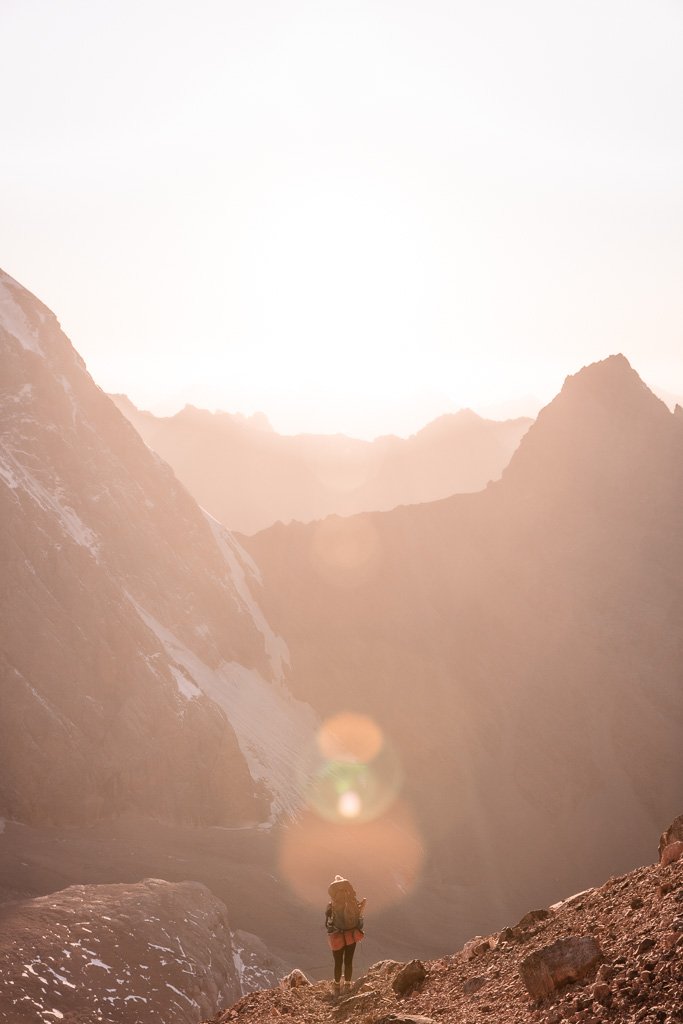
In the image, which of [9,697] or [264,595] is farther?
[264,595]

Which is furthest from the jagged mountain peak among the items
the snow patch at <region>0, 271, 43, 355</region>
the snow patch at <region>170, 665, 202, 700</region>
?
the snow patch at <region>0, 271, 43, 355</region>

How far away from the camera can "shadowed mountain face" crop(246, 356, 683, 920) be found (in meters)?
89.9

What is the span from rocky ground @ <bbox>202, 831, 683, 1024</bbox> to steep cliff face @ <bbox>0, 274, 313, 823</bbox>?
205ft

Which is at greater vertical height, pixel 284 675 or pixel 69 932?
pixel 284 675

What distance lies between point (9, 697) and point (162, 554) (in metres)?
30.9

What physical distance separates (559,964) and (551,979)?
0.80 ft

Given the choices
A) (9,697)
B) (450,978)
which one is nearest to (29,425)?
(9,697)

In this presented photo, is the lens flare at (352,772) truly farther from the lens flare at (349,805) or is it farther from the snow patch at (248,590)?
the snow patch at (248,590)

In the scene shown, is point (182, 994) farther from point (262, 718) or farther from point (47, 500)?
point (262, 718)

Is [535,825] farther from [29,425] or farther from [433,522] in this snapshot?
[29,425]

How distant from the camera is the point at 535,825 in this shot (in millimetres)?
90375

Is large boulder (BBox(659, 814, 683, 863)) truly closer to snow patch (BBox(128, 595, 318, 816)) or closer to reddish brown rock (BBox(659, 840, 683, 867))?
reddish brown rock (BBox(659, 840, 683, 867))

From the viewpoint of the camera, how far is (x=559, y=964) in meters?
11.6

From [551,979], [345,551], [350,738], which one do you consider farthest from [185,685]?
[551,979]
